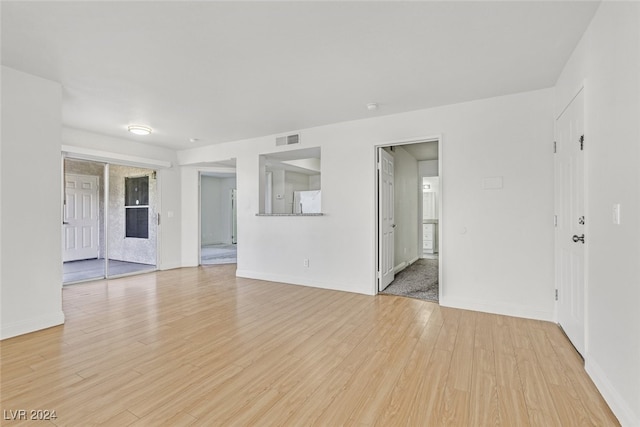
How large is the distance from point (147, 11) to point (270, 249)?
3.75 meters

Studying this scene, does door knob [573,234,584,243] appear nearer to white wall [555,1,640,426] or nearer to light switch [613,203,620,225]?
white wall [555,1,640,426]

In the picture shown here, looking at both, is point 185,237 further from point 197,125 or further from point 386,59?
point 386,59

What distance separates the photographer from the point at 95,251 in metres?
6.36

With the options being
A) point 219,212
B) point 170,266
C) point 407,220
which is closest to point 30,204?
point 170,266

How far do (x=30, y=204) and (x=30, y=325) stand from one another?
117 centimetres

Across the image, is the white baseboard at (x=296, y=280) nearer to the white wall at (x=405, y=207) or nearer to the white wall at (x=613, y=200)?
the white wall at (x=405, y=207)

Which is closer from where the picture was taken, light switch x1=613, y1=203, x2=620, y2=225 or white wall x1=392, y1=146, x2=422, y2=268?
light switch x1=613, y1=203, x2=620, y2=225

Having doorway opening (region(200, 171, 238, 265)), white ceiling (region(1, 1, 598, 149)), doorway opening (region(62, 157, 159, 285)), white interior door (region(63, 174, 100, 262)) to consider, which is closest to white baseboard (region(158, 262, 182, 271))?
doorway opening (region(62, 157, 159, 285))

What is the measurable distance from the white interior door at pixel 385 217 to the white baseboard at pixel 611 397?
245 cm

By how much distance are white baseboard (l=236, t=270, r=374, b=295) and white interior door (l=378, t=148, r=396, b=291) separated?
1.62ft

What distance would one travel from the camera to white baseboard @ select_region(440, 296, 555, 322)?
10.3ft

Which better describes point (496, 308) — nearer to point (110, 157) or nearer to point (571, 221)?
point (571, 221)

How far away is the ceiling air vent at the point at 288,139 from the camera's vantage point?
477cm

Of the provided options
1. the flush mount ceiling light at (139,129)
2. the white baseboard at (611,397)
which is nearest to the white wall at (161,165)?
the flush mount ceiling light at (139,129)
